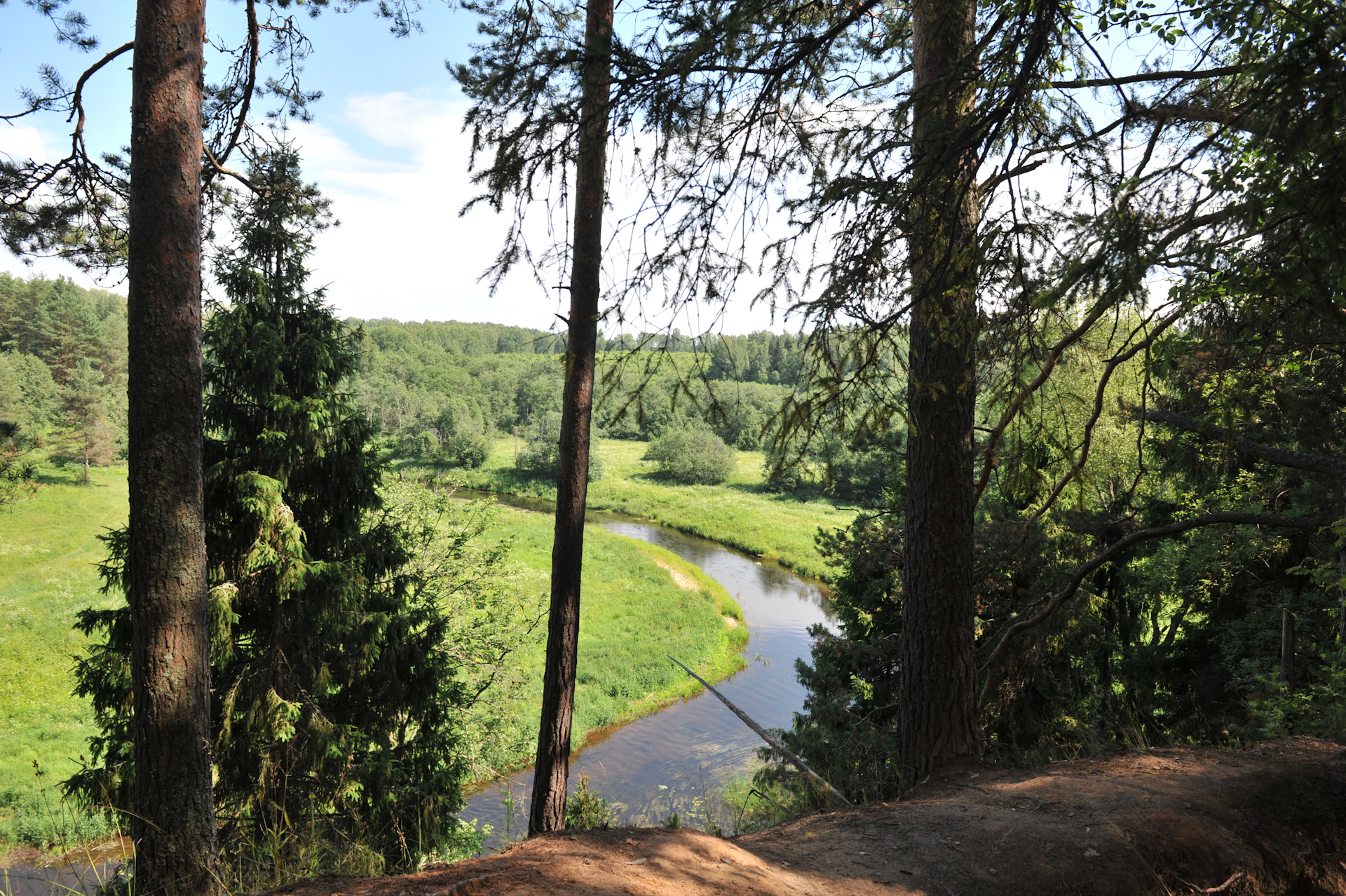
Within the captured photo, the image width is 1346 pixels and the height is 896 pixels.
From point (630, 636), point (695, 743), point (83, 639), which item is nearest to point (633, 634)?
point (630, 636)

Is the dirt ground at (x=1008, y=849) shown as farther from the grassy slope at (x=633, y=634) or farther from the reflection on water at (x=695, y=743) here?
the grassy slope at (x=633, y=634)

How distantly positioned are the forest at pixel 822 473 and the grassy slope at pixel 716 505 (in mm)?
19346

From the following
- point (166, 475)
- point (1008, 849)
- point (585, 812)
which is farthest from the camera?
point (585, 812)

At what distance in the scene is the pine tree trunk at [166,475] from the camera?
13.2 ft

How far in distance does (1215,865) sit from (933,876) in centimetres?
147

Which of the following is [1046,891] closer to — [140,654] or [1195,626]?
[140,654]

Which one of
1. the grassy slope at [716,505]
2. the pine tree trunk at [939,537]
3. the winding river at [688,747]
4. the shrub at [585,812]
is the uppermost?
the pine tree trunk at [939,537]

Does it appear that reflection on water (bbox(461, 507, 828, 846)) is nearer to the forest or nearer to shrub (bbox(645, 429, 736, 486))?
the forest

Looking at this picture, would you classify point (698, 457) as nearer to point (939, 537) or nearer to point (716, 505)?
A: point (716, 505)

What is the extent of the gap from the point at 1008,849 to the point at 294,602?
7.58 meters

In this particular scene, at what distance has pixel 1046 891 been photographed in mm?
3236

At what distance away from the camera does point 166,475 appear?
413 cm

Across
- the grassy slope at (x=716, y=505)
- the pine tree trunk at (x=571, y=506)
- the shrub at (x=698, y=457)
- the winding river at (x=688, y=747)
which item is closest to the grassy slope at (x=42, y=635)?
the winding river at (x=688, y=747)

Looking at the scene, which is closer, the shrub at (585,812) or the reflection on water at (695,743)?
the shrub at (585,812)
